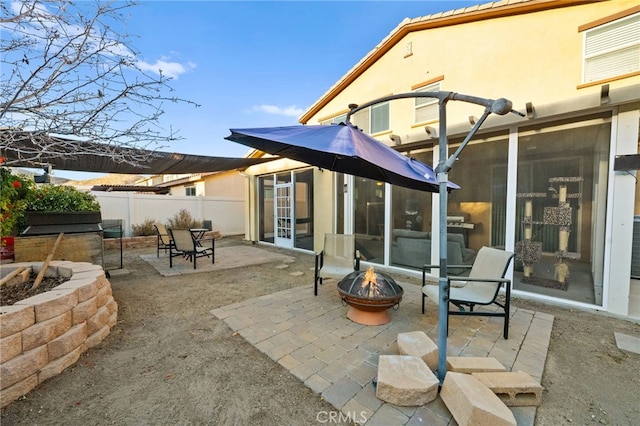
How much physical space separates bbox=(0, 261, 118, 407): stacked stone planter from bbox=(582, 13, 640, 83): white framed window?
6811 millimetres

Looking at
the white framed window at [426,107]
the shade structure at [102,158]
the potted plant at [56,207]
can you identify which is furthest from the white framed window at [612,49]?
the potted plant at [56,207]

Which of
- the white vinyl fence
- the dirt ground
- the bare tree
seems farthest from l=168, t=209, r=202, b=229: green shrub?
the bare tree

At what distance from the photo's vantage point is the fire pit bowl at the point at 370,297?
9.62ft

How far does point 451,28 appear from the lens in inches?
200

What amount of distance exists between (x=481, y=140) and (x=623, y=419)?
4.00 meters

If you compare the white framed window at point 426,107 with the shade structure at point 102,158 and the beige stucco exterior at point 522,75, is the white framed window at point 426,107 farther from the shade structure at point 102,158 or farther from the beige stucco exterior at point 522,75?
the shade structure at point 102,158

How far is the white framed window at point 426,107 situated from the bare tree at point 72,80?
484 cm

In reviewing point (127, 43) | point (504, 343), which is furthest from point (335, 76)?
point (504, 343)

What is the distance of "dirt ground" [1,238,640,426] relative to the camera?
68.9 inches

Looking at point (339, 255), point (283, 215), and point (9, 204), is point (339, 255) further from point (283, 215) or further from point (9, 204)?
point (283, 215)

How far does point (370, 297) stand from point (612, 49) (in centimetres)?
477

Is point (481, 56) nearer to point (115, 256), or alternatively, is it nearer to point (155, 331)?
point (155, 331)

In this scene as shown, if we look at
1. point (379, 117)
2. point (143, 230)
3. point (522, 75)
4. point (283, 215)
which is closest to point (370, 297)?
point (522, 75)

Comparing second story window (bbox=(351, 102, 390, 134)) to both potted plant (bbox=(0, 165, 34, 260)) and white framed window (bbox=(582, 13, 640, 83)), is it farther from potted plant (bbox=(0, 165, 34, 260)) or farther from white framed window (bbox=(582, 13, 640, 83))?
potted plant (bbox=(0, 165, 34, 260))
